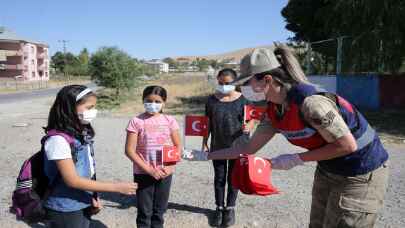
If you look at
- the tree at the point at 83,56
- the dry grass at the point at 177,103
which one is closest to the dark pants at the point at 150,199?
the dry grass at the point at 177,103

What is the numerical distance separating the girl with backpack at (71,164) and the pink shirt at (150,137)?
1048 mm

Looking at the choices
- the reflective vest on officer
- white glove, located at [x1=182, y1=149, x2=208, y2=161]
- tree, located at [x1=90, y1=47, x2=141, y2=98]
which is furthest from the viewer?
tree, located at [x1=90, y1=47, x2=141, y2=98]

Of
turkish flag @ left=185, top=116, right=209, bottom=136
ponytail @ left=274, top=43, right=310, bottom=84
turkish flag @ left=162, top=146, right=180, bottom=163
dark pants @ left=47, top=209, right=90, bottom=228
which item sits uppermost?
ponytail @ left=274, top=43, right=310, bottom=84

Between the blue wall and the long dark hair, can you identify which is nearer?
the long dark hair

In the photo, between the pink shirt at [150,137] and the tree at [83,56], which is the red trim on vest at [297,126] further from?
the tree at [83,56]

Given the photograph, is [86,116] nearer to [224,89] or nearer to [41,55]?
[224,89]

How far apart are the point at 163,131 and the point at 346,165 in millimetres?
1929

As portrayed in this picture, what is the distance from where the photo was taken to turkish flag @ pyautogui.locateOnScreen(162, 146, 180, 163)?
3785 millimetres

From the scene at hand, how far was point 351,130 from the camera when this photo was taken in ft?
7.56

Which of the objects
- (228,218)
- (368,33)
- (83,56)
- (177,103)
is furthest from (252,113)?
(83,56)

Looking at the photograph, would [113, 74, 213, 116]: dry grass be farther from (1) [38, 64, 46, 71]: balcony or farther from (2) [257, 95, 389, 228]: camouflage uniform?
(1) [38, 64, 46, 71]: balcony

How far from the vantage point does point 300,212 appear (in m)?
4.75

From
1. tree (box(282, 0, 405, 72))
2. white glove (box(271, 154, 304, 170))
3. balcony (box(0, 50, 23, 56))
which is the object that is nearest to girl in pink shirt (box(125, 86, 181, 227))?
white glove (box(271, 154, 304, 170))

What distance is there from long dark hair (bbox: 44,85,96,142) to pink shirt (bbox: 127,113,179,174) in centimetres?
115
